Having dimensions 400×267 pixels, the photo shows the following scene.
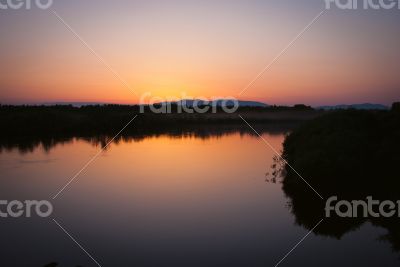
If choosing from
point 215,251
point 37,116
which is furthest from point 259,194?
point 37,116

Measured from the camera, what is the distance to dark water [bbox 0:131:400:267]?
9.95 meters

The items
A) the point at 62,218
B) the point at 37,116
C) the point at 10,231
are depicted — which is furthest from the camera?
the point at 37,116

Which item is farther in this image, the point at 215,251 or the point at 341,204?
the point at 341,204

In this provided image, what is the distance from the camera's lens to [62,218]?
13.2m

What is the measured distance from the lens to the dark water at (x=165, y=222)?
9953 millimetres

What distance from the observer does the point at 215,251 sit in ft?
33.9

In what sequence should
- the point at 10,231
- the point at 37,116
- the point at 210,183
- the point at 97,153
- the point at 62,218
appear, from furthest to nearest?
1. the point at 37,116
2. the point at 97,153
3. the point at 210,183
4. the point at 62,218
5. the point at 10,231

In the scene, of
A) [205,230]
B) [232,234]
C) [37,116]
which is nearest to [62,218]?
[205,230]

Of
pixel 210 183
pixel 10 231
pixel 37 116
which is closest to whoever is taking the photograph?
pixel 10 231

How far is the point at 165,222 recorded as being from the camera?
1281cm

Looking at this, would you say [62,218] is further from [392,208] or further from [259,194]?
[392,208]

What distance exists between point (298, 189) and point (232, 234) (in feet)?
18.8

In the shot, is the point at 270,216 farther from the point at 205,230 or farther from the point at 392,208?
Result: the point at 392,208

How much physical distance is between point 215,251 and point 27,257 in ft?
15.2
